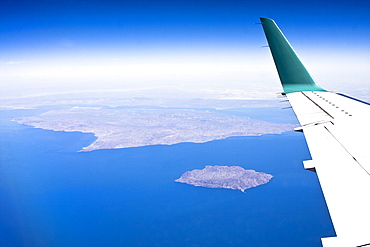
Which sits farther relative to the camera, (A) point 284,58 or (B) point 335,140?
(A) point 284,58

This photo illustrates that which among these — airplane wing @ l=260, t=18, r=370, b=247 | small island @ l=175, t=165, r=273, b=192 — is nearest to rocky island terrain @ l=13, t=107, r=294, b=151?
small island @ l=175, t=165, r=273, b=192

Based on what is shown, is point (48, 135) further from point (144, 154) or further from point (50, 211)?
point (50, 211)

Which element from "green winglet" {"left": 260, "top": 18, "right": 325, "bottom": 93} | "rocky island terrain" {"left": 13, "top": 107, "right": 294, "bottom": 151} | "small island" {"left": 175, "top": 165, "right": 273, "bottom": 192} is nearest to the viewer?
"green winglet" {"left": 260, "top": 18, "right": 325, "bottom": 93}

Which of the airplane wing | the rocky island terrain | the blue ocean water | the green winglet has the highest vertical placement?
the green winglet

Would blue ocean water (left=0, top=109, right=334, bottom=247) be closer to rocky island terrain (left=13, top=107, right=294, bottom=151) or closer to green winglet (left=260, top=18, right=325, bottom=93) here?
rocky island terrain (left=13, top=107, right=294, bottom=151)

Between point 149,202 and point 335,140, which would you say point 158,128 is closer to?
point 149,202

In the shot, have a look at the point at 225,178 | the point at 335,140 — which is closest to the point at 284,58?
the point at 335,140
